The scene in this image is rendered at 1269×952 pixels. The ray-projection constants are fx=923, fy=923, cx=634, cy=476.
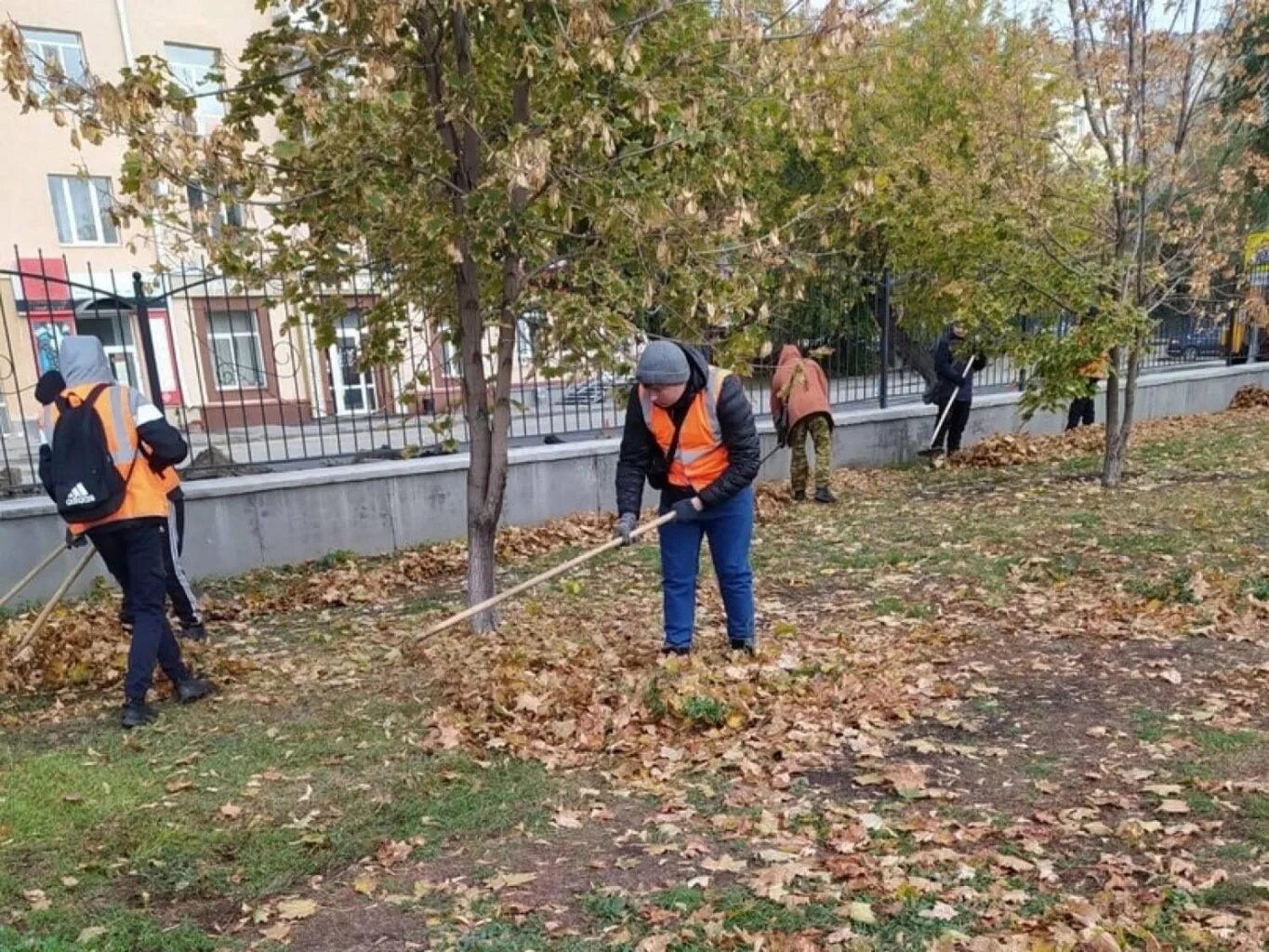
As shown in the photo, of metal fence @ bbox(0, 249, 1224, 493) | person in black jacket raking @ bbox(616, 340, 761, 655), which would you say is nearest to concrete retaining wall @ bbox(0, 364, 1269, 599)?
metal fence @ bbox(0, 249, 1224, 493)

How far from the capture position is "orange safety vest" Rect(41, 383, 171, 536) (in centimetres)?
421

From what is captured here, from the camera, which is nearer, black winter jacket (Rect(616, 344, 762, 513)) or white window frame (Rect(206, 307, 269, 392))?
black winter jacket (Rect(616, 344, 762, 513))

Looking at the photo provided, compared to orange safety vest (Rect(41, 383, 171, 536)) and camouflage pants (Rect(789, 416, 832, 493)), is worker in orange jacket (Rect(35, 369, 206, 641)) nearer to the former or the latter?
orange safety vest (Rect(41, 383, 171, 536))

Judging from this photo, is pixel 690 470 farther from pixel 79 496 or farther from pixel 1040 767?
pixel 79 496

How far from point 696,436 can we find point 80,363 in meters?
2.90

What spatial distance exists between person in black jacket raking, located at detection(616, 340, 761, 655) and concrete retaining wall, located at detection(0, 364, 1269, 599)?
3.66 m

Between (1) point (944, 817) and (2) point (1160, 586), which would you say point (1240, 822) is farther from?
(2) point (1160, 586)

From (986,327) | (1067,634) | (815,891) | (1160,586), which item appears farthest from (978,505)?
(815,891)

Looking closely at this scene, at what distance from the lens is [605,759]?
3.91 metres

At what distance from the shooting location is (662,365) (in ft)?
13.9

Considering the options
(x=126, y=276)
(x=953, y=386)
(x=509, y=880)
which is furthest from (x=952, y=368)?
(x=126, y=276)

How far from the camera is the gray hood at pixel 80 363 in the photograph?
4.28 m

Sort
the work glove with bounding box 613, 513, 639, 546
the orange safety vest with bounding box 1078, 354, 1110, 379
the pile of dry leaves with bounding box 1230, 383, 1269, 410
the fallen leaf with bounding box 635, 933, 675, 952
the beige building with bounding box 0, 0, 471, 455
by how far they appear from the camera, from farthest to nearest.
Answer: the pile of dry leaves with bounding box 1230, 383, 1269, 410 → the orange safety vest with bounding box 1078, 354, 1110, 379 → the beige building with bounding box 0, 0, 471, 455 → the work glove with bounding box 613, 513, 639, 546 → the fallen leaf with bounding box 635, 933, 675, 952

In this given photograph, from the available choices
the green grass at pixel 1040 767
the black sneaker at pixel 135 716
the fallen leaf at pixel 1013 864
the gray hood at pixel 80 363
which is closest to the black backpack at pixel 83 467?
the gray hood at pixel 80 363
